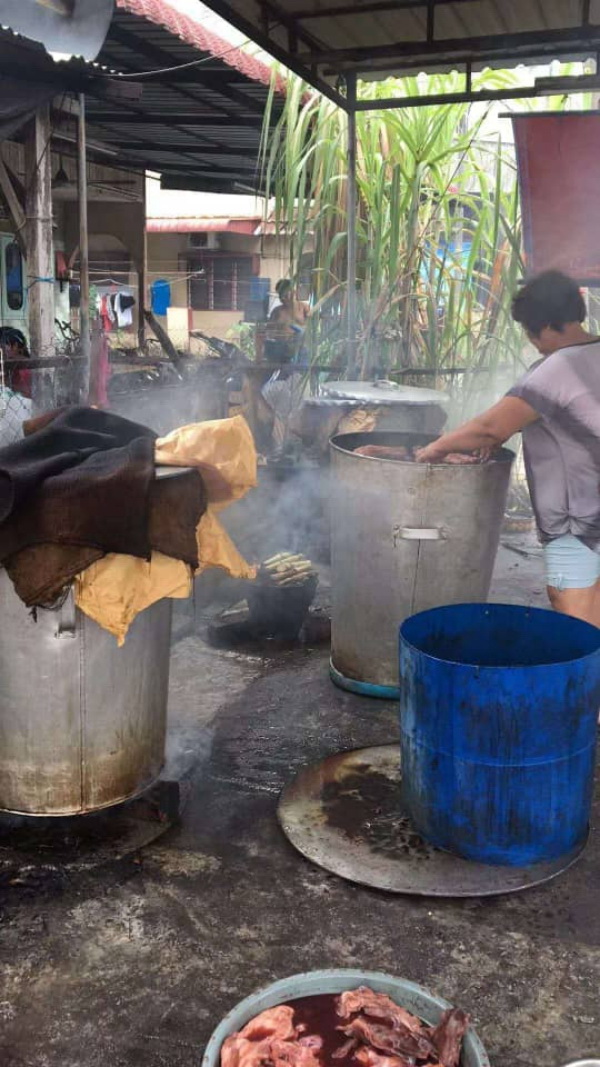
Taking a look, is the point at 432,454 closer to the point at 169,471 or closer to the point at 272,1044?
the point at 169,471

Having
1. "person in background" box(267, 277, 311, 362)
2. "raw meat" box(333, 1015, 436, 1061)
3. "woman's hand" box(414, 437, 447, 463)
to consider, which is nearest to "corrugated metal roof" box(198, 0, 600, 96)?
"woman's hand" box(414, 437, 447, 463)

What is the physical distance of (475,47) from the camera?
5.39 meters

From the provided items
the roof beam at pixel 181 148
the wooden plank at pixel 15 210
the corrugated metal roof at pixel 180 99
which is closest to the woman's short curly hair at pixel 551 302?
the corrugated metal roof at pixel 180 99

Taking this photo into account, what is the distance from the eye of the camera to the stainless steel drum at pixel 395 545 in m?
4.27

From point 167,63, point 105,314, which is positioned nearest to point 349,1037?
point 167,63

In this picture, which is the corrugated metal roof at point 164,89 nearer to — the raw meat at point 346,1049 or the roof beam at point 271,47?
the roof beam at point 271,47

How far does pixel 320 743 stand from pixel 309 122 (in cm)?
531

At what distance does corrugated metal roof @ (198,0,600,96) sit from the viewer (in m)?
5.04

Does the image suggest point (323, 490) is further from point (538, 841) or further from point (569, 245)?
point (538, 841)

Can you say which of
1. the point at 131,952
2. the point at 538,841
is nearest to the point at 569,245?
the point at 538,841

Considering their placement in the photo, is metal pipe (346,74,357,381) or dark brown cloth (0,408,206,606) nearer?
dark brown cloth (0,408,206,606)

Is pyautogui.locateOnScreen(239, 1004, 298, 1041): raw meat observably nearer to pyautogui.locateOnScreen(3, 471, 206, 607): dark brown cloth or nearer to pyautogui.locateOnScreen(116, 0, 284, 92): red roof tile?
pyautogui.locateOnScreen(3, 471, 206, 607): dark brown cloth

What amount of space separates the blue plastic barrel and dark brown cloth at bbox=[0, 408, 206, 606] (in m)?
0.96

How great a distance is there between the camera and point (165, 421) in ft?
30.4
